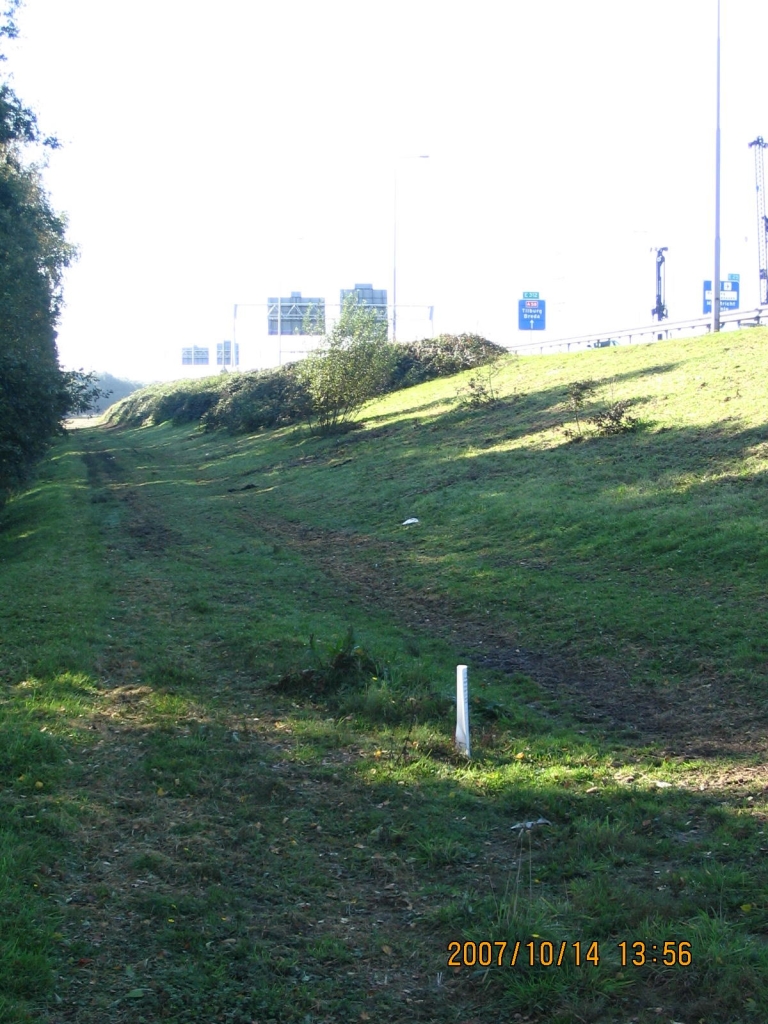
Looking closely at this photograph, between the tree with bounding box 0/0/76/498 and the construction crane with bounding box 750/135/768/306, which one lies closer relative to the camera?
the tree with bounding box 0/0/76/498

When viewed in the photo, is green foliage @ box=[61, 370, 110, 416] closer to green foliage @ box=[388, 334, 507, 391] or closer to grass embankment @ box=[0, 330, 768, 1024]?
grass embankment @ box=[0, 330, 768, 1024]

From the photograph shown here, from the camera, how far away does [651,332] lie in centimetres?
3142

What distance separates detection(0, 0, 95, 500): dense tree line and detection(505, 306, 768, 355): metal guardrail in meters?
16.9

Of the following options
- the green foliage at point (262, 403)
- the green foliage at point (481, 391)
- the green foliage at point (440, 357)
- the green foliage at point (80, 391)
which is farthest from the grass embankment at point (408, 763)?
the green foliage at point (262, 403)

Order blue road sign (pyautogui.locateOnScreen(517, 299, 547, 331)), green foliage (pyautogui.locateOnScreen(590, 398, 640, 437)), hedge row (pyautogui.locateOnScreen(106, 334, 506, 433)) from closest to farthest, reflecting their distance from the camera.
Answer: green foliage (pyautogui.locateOnScreen(590, 398, 640, 437))
hedge row (pyautogui.locateOnScreen(106, 334, 506, 433))
blue road sign (pyautogui.locateOnScreen(517, 299, 547, 331))

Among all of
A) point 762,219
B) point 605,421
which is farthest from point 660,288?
point 605,421

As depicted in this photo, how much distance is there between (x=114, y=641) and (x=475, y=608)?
427 cm

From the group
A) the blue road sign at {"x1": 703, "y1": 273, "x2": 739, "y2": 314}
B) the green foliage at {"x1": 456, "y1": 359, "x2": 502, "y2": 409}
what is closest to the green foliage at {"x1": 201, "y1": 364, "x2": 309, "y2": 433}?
the green foliage at {"x1": 456, "y1": 359, "x2": 502, "y2": 409}

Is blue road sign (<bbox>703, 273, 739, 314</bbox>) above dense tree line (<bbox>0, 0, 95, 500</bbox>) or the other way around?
above

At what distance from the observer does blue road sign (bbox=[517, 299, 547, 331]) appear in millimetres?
51688

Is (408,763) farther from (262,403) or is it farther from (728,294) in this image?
(728,294)

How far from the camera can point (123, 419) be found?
75.7 metres
